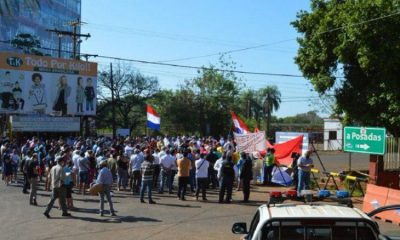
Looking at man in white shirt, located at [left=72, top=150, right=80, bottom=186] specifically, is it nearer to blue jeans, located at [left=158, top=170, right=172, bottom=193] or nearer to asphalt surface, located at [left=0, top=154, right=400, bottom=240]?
asphalt surface, located at [left=0, top=154, right=400, bottom=240]

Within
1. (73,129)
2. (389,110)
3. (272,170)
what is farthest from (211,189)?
(73,129)

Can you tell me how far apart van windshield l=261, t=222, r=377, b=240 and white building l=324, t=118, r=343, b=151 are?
57.3 m

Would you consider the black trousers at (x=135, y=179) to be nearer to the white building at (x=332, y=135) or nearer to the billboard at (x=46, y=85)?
the billboard at (x=46, y=85)

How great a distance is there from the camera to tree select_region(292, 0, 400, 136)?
65.6 feet

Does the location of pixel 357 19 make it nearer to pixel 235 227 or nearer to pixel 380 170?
pixel 380 170

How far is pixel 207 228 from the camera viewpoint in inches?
535

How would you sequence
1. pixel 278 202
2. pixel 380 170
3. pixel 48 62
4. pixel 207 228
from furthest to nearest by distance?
pixel 48 62 → pixel 380 170 → pixel 207 228 → pixel 278 202

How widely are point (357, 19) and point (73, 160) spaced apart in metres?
11.6

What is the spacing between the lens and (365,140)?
64.1 ft

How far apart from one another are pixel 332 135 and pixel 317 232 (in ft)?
200

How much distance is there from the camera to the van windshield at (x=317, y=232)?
17.8 feet

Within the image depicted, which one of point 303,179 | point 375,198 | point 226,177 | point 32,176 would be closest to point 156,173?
point 226,177

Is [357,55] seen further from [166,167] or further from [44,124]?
[44,124]

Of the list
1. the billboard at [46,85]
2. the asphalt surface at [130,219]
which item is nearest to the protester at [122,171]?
the asphalt surface at [130,219]
